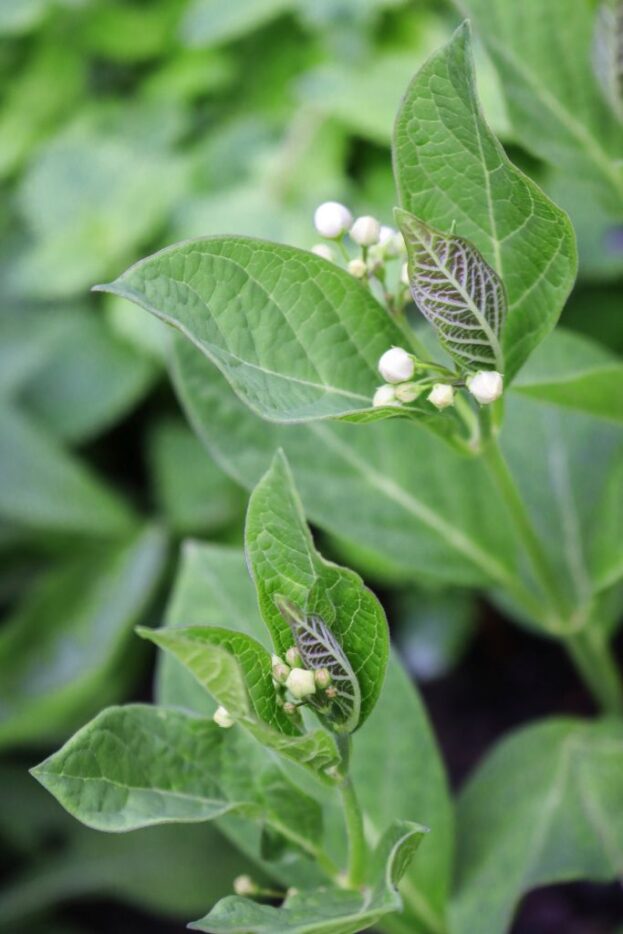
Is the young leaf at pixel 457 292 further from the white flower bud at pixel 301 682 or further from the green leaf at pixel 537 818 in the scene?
the green leaf at pixel 537 818

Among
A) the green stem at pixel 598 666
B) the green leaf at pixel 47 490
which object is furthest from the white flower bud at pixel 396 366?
the green leaf at pixel 47 490

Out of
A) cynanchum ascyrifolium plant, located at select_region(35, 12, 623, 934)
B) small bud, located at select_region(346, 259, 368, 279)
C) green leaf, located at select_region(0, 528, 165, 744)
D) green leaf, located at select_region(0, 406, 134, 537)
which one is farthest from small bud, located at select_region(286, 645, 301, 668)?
green leaf, located at select_region(0, 406, 134, 537)

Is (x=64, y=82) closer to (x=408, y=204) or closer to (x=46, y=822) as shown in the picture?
(x=46, y=822)

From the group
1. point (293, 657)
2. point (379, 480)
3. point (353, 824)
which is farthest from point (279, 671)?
point (379, 480)

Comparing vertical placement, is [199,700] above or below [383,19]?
below

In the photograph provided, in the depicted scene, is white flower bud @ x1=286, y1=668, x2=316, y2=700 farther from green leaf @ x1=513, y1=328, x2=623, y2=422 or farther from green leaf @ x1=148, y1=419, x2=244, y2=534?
green leaf @ x1=148, y1=419, x2=244, y2=534

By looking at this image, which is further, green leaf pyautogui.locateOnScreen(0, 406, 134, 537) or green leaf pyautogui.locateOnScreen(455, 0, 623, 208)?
green leaf pyautogui.locateOnScreen(0, 406, 134, 537)

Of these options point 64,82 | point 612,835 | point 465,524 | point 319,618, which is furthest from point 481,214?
point 64,82
